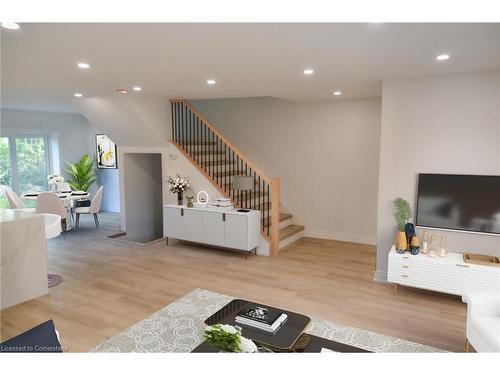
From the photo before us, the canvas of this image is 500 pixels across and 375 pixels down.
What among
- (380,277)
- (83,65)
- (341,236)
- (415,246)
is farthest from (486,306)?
(83,65)

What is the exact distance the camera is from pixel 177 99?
21.7 feet

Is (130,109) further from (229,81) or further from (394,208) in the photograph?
(394,208)

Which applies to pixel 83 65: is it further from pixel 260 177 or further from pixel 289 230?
pixel 289 230

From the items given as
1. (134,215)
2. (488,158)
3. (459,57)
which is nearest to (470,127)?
(488,158)

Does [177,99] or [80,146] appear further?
[80,146]

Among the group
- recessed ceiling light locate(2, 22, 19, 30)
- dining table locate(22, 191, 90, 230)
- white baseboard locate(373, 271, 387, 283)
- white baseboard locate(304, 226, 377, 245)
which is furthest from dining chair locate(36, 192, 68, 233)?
white baseboard locate(373, 271, 387, 283)

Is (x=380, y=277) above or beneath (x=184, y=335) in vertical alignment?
above

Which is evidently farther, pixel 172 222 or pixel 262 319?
pixel 172 222

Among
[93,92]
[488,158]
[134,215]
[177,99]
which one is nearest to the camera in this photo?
[488,158]

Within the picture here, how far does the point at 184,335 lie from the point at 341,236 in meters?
4.27

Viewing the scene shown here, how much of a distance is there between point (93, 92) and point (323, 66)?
3.86m

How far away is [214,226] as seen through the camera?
5859 millimetres

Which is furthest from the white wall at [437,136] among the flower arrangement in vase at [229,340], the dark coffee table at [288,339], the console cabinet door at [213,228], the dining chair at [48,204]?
the dining chair at [48,204]

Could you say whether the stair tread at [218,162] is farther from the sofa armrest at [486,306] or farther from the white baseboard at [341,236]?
the sofa armrest at [486,306]
